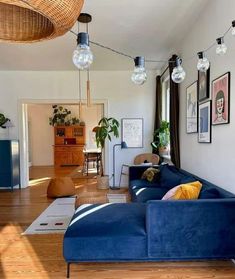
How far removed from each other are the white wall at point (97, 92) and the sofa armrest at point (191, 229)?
4136 millimetres

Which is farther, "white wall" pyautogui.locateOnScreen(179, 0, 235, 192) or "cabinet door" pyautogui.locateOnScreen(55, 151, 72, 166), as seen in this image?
"cabinet door" pyautogui.locateOnScreen(55, 151, 72, 166)

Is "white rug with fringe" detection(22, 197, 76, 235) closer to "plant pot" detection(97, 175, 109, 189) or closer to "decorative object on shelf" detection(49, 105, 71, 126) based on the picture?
"plant pot" detection(97, 175, 109, 189)

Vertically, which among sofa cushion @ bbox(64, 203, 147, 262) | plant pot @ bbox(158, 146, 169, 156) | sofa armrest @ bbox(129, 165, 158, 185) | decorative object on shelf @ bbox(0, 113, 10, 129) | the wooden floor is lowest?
the wooden floor

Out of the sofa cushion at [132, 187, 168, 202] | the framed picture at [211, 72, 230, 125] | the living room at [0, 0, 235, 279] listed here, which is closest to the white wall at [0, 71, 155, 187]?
the living room at [0, 0, 235, 279]

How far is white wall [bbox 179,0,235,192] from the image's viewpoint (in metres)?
2.47

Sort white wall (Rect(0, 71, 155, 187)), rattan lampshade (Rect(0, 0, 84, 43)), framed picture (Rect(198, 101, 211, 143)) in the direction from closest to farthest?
rattan lampshade (Rect(0, 0, 84, 43)) < framed picture (Rect(198, 101, 211, 143)) < white wall (Rect(0, 71, 155, 187))

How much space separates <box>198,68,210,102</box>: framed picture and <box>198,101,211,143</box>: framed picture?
95mm

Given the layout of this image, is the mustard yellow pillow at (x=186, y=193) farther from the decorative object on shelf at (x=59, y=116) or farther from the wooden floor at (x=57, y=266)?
the decorative object on shelf at (x=59, y=116)

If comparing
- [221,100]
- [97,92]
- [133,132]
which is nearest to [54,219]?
[221,100]

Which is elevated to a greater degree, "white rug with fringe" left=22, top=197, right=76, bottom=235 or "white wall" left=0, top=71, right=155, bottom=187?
"white wall" left=0, top=71, right=155, bottom=187

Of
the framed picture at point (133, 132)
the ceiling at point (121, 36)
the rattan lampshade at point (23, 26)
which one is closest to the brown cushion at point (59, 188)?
the framed picture at point (133, 132)

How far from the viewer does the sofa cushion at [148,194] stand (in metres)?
3.32

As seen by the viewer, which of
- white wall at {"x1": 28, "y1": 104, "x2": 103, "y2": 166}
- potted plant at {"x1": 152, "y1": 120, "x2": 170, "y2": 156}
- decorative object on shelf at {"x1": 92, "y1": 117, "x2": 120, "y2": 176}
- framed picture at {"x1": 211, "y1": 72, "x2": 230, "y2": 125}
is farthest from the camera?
white wall at {"x1": 28, "y1": 104, "x2": 103, "y2": 166}

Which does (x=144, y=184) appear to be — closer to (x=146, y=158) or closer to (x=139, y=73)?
(x=146, y=158)
